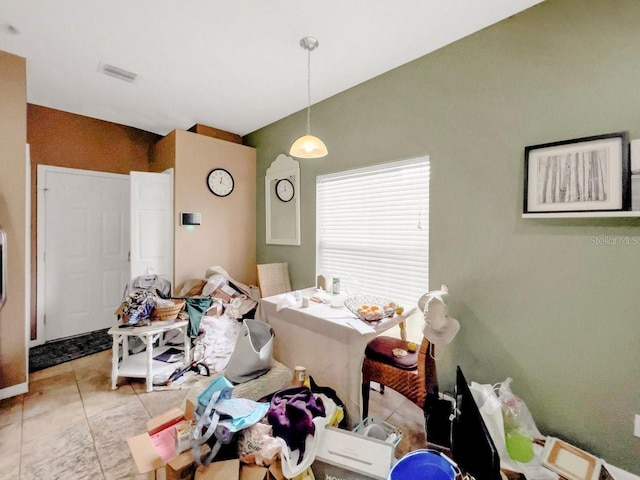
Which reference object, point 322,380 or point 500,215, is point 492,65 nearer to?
point 500,215

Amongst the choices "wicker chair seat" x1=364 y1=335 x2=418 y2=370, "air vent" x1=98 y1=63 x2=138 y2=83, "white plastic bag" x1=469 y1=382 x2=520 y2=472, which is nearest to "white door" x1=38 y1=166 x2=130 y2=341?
"air vent" x1=98 y1=63 x2=138 y2=83

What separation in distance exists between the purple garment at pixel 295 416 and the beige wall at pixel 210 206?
2505mm

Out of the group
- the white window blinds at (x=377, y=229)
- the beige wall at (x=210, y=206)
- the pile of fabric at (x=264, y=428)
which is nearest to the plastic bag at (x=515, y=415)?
the white window blinds at (x=377, y=229)

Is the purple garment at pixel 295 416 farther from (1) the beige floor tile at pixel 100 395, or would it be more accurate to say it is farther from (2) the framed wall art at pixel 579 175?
(2) the framed wall art at pixel 579 175

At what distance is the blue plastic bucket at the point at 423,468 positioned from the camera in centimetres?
128

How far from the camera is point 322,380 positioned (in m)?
2.03

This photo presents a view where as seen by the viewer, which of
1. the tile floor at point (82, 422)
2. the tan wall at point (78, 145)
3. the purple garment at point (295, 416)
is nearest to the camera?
the purple garment at point (295, 416)

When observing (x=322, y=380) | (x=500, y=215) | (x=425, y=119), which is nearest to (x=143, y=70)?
(x=425, y=119)

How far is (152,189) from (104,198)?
0.97 meters

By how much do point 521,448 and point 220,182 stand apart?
156 inches

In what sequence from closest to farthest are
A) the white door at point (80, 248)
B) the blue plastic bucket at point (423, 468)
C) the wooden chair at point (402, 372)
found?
the blue plastic bucket at point (423, 468) < the wooden chair at point (402, 372) < the white door at point (80, 248)

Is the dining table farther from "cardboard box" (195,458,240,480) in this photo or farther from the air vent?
the air vent

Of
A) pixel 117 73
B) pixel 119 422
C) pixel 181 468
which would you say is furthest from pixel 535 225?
pixel 117 73

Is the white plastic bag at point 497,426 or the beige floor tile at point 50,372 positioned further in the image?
the beige floor tile at point 50,372
